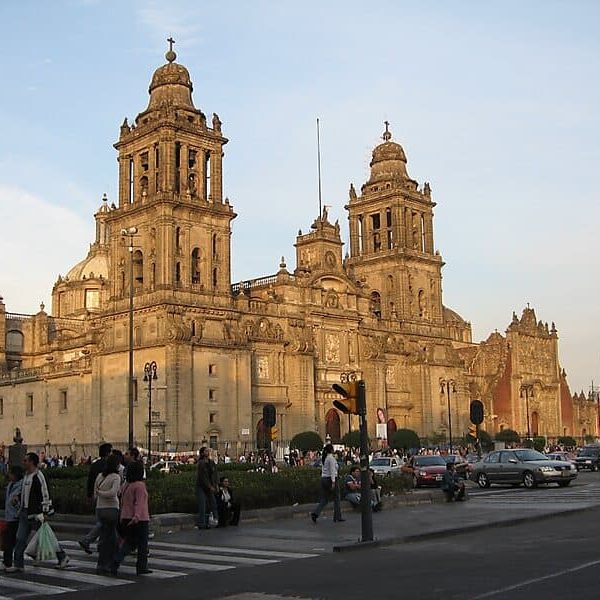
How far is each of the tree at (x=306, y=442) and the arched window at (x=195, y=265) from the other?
12934 millimetres

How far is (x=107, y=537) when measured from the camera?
50.1ft

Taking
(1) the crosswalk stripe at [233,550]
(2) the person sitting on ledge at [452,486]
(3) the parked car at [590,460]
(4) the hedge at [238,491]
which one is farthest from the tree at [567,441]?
(1) the crosswalk stripe at [233,550]

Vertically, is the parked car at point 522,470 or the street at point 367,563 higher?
the parked car at point 522,470

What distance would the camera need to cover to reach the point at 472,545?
17.3 metres

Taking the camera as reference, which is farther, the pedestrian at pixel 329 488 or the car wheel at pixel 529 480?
the car wheel at pixel 529 480

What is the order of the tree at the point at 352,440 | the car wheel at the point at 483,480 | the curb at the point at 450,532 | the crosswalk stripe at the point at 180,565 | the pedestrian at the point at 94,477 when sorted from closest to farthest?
the crosswalk stripe at the point at 180,565, the pedestrian at the point at 94,477, the curb at the point at 450,532, the car wheel at the point at 483,480, the tree at the point at 352,440

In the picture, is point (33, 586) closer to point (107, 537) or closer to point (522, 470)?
point (107, 537)

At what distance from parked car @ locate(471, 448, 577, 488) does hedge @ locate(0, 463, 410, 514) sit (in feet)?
26.6

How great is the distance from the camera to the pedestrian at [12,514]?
15461 millimetres

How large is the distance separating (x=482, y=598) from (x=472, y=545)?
237 inches

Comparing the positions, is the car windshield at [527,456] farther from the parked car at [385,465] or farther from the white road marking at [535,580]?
the white road marking at [535,580]

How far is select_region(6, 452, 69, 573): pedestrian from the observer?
50.1 feet

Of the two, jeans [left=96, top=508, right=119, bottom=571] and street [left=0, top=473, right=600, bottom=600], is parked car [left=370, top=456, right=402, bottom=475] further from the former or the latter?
jeans [left=96, top=508, right=119, bottom=571]

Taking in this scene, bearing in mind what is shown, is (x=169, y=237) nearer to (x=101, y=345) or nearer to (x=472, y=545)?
(x=101, y=345)
